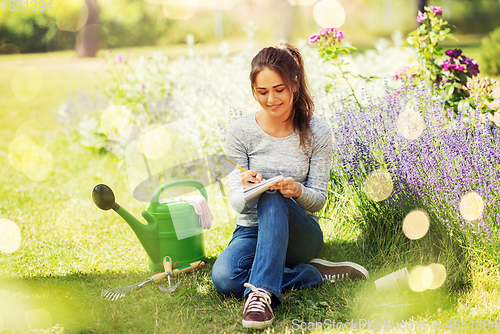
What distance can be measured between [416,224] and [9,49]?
670 inches

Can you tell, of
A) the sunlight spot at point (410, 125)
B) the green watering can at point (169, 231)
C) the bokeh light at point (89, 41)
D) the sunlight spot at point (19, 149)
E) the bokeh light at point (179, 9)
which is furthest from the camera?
the bokeh light at point (179, 9)

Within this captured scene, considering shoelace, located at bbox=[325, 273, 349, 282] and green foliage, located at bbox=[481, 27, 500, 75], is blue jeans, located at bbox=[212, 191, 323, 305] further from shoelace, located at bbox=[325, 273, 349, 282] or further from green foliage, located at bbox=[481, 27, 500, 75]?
green foliage, located at bbox=[481, 27, 500, 75]

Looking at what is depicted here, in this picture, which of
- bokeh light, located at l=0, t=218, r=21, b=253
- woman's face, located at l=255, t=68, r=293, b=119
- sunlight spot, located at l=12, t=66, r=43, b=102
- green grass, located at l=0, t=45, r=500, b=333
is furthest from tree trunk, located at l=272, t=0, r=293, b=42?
woman's face, located at l=255, t=68, r=293, b=119

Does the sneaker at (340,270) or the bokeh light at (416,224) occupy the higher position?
the bokeh light at (416,224)

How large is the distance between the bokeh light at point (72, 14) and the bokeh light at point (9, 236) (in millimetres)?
15207

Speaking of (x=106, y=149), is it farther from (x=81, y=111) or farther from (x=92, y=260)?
(x=92, y=260)

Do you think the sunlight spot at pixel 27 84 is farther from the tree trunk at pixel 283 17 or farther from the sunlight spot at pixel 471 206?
the sunlight spot at pixel 471 206

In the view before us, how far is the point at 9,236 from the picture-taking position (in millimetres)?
3207

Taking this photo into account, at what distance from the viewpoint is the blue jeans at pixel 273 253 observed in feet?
6.68

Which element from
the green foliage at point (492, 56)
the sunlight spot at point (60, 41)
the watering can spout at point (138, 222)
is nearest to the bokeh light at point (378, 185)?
the watering can spout at point (138, 222)

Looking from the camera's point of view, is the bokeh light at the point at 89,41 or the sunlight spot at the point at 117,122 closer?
the sunlight spot at the point at 117,122

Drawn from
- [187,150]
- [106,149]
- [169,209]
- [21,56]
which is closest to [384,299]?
[169,209]

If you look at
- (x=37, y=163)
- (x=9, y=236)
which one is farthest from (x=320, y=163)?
(x=37, y=163)

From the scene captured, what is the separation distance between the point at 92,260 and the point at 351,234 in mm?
1668
